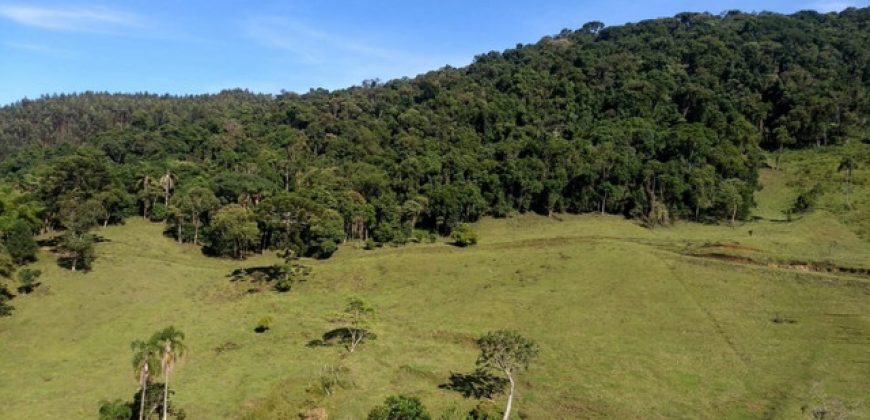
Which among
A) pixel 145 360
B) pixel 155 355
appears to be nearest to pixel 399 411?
pixel 155 355

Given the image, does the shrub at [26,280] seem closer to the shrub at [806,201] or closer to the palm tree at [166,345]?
the palm tree at [166,345]

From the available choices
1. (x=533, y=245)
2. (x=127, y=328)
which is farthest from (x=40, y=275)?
(x=533, y=245)

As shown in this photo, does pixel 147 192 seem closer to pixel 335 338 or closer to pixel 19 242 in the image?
pixel 19 242

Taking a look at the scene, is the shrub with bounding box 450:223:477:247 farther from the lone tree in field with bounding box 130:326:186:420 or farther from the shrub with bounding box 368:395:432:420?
the lone tree in field with bounding box 130:326:186:420

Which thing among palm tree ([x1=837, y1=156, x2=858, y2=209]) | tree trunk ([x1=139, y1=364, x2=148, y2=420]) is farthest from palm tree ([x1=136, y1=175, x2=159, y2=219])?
palm tree ([x1=837, y1=156, x2=858, y2=209])

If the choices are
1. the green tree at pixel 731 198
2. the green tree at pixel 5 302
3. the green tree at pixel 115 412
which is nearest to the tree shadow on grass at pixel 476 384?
the green tree at pixel 115 412

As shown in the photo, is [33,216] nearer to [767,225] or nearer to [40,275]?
[40,275]

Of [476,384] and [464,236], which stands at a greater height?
[464,236]
